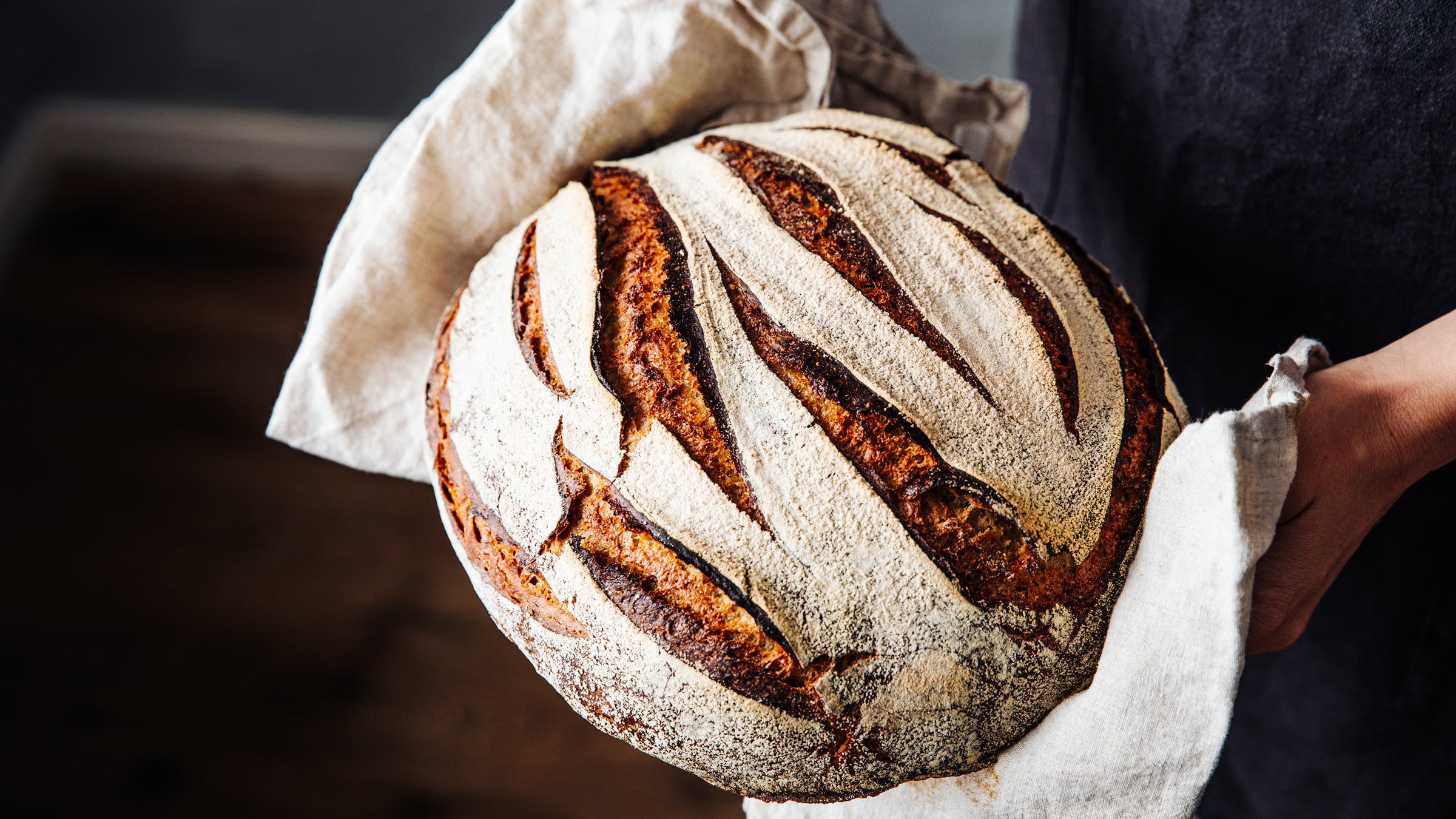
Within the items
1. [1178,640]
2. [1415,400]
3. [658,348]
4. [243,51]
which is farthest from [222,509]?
[1415,400]

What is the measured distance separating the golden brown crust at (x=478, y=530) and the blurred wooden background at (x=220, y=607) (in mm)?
1131

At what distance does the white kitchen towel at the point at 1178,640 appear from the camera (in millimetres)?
566

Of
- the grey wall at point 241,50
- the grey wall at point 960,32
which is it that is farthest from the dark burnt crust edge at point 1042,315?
the grey wall at point 241,50

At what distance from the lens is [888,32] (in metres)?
0.95

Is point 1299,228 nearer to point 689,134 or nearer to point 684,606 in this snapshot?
point 689,134

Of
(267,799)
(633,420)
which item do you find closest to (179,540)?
(267,799)

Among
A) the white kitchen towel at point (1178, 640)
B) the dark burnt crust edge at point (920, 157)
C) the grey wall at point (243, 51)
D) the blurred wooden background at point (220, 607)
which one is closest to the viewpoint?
the white kitchen towel at point (1178, 640)

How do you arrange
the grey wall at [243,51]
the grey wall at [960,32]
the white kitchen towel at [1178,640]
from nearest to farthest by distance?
the white kitchen towel at [1178,640] < the grey wall at [960,32] < the grey wall at [243,51]

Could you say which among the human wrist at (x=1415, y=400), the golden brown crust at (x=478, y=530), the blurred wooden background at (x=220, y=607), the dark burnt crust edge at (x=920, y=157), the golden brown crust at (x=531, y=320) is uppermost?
the dark burnt crust edge at (x=920, y=157)

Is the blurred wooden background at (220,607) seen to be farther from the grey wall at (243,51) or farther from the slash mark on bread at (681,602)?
the slash mark on bread at (681,602)

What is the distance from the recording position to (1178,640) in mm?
588

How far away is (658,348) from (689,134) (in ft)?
0.95

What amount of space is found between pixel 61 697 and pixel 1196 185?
195 centimetres

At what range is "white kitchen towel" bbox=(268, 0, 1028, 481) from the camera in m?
0.77
